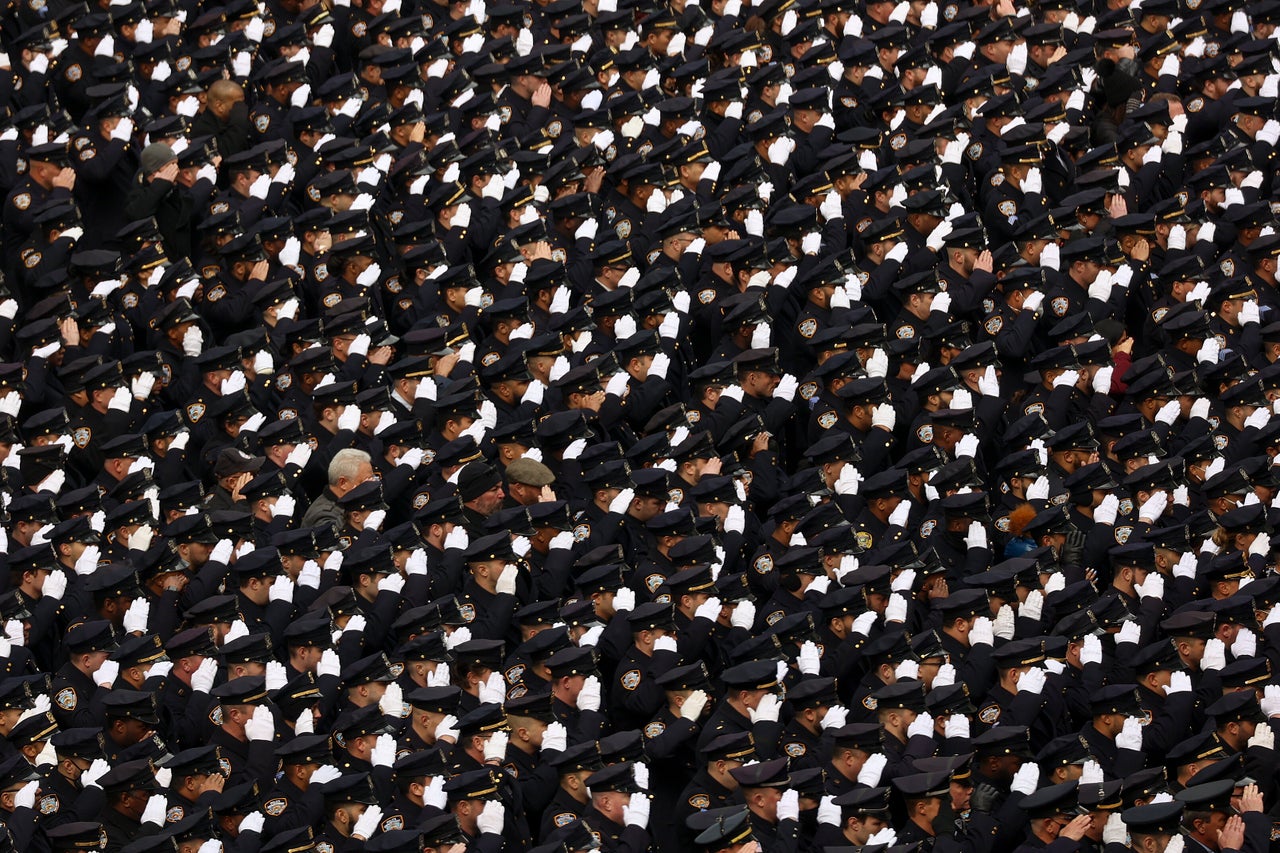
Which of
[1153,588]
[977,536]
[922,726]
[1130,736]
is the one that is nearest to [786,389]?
[977,536]

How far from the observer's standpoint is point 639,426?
14.1m

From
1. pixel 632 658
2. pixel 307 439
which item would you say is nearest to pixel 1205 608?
pixel 632 658

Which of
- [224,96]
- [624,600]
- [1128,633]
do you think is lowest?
[1128,633]

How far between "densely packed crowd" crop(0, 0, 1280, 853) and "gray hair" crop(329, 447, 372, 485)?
0.10 feet

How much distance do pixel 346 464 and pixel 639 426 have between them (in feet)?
6.06

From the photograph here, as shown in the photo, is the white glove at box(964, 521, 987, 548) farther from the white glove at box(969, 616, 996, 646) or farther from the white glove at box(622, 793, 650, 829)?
the white glove at box(622, 793, 650, 829)

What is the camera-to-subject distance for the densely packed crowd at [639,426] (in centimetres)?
1147

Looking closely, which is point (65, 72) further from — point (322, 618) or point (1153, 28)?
point (1153, 28)

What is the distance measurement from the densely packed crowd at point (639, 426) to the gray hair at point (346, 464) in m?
0.03

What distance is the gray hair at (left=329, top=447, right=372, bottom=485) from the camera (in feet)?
43.8

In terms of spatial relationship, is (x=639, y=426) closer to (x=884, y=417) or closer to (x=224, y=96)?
(x=884, y=417)

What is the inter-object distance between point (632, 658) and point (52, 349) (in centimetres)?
460

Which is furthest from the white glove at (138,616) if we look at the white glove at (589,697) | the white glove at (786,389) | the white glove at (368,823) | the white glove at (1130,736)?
the white glove at (1130,736)

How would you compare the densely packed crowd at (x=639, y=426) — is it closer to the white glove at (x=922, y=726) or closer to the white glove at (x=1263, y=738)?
the white glove at (x=922, y=726)
